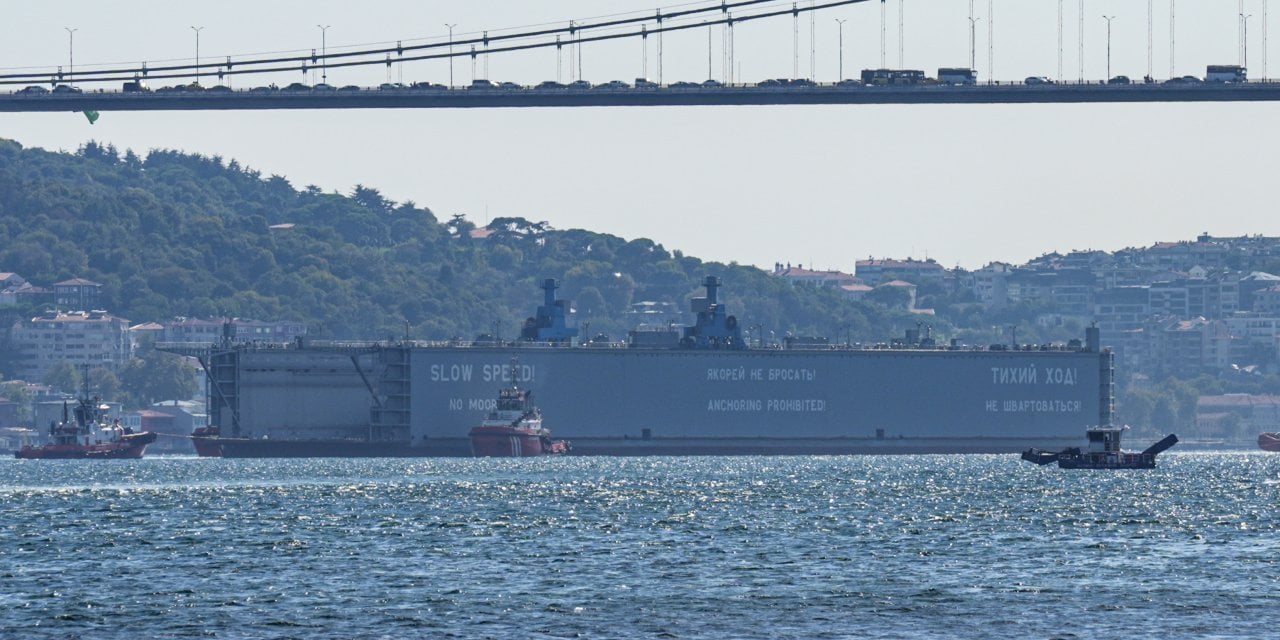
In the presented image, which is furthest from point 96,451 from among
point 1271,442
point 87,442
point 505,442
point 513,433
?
point 1271,442

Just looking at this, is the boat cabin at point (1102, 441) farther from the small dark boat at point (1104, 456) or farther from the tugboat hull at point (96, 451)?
the tugboat hull at point (96, 451)

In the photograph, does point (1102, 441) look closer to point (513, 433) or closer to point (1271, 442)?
point (513, 433)

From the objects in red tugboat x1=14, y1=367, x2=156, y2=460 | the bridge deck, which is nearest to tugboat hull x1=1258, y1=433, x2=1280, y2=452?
red tugboat x1=14, y1=367, x2=156, y2=460

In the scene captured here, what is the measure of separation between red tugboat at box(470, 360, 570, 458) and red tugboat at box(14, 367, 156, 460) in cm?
2002

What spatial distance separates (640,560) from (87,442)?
94.5m

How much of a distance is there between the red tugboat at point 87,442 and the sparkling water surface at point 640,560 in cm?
4849

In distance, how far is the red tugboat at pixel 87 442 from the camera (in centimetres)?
14538

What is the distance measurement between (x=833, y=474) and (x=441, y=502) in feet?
109

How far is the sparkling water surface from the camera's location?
150ft

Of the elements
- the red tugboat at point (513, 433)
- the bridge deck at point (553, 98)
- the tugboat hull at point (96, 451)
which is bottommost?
the tugboat hull at point (96, 451)

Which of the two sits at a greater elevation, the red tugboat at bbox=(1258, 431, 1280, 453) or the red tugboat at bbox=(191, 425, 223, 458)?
the red tugboat at bbox=(191, 425, 223, 458)

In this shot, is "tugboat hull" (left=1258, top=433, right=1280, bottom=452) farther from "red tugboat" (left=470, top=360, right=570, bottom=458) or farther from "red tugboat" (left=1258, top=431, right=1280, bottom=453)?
"red tugboat" (left=470, top=360, right=570, bottom=458)

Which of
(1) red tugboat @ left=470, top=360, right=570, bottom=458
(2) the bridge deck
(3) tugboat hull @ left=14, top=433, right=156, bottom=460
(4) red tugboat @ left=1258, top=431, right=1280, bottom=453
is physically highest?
(2) the bridge deck

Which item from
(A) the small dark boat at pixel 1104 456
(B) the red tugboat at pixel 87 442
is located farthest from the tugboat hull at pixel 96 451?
(A) the small dark boat at pixel 1104 456
